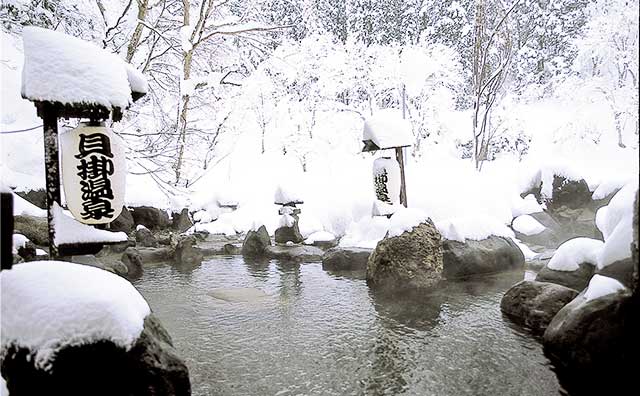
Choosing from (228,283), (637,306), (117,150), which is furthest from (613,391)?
(228,283)

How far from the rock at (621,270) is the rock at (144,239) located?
31.9ft

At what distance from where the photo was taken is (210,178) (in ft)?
68.8

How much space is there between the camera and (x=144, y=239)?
1090 cm

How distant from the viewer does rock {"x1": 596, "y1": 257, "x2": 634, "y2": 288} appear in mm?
3424

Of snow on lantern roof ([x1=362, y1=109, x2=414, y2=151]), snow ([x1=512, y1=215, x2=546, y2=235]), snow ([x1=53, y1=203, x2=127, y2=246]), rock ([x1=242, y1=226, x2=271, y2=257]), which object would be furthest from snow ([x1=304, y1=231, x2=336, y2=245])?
snow ([x1=53, y1=203, x2=127, y2=246])

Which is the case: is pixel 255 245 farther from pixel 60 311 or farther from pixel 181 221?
pixel 60 311

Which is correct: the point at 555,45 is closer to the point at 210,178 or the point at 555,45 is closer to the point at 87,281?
the point at 210,178

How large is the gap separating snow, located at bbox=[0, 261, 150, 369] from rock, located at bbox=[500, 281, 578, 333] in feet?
13.5

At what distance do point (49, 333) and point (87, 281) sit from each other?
0.35 m

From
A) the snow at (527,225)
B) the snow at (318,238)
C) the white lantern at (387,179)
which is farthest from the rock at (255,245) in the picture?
the snow at (527,225)

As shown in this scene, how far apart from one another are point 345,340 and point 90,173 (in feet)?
10.1

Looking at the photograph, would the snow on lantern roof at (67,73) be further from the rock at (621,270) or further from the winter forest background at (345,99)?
the rock at (621,270)

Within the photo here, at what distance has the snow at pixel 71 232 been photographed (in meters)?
3.96

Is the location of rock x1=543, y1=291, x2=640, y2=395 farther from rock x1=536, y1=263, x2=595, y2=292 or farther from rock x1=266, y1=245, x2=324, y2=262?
rock x1=266, y1=245, x2=324, y2=262
